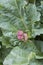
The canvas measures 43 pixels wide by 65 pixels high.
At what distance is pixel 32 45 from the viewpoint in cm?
106

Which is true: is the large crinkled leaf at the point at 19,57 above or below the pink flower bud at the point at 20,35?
below

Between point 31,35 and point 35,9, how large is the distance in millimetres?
124

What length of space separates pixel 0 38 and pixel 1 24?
0.08m

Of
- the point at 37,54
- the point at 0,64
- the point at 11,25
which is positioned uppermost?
the point at 11,25

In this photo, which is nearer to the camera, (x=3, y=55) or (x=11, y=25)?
(x=11, y=25)

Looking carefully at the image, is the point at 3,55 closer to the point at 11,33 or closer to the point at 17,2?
the point at 11,33

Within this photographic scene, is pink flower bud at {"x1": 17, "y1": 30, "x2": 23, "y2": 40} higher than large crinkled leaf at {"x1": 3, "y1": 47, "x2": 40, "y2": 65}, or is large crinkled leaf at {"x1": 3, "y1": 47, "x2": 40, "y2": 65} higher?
pink flower bud at {"x1": 17, "y1": 30, "x2": 23, "y2": 40}

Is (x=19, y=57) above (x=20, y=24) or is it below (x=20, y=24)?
below

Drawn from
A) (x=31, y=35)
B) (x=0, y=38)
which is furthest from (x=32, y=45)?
(x=0, y=38)

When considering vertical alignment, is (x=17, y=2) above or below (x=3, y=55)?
above

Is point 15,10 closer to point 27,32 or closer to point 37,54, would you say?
point 27,32

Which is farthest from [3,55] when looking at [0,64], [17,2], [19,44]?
[17,2]

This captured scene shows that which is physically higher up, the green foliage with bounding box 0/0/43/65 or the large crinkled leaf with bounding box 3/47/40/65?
the green foliage with bounding box 0/0/43/65

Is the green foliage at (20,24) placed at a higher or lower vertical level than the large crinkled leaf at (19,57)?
higher
